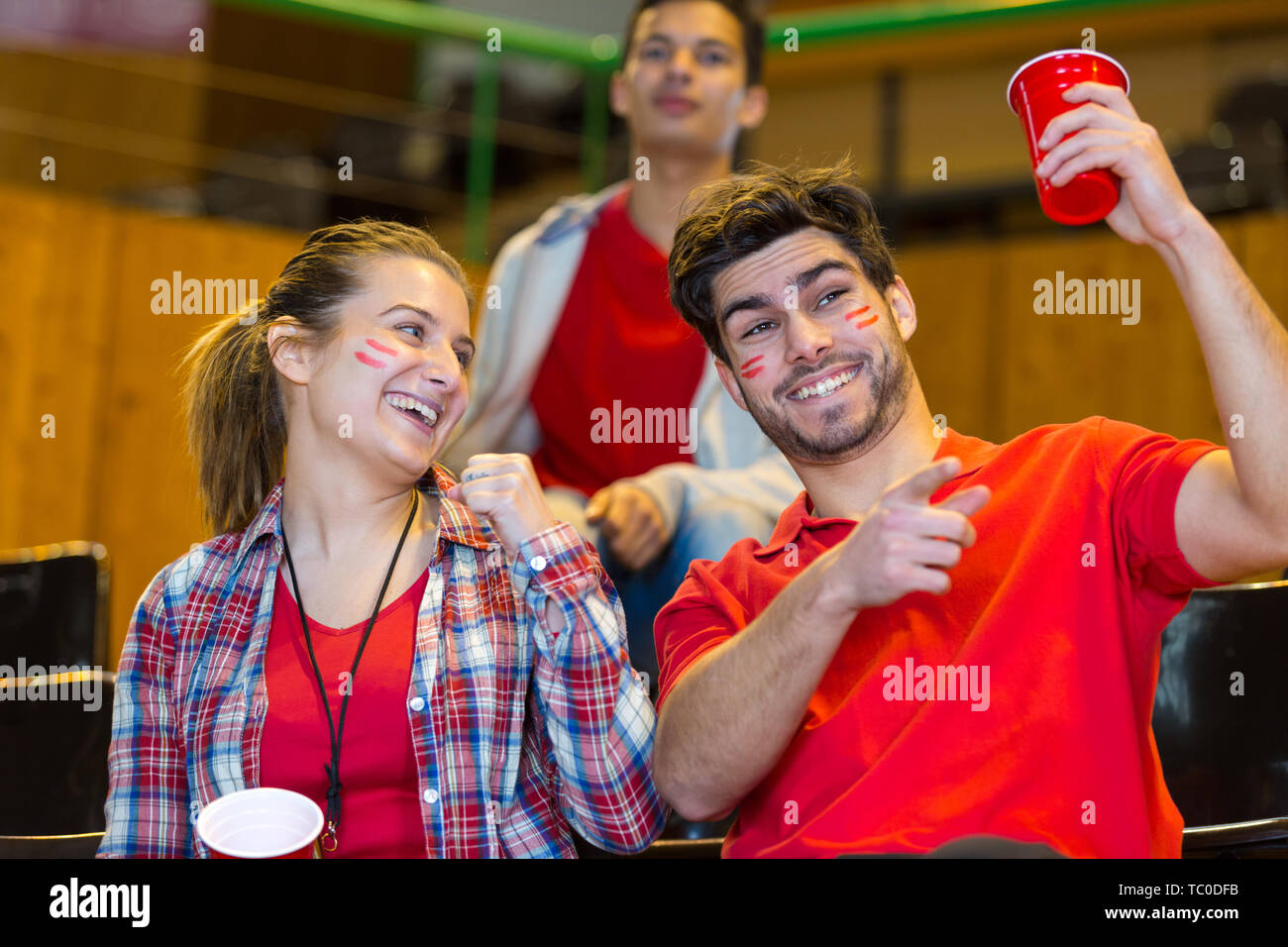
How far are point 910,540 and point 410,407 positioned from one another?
0.65m

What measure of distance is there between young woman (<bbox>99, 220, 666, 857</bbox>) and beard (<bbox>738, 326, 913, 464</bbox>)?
0.78 feet

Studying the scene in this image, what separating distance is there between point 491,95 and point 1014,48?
6.30 ft

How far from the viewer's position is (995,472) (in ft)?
4.53

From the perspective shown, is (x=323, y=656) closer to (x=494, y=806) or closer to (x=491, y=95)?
(x=494, y=806)

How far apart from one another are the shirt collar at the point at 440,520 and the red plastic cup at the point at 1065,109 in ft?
2.27

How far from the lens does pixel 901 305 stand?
154 centimetres

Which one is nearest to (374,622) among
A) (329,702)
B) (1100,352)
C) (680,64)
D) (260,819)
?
(329,702)

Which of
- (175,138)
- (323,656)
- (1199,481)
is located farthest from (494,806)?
(175,138)

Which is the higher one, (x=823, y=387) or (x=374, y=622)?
(x=823, y=387)

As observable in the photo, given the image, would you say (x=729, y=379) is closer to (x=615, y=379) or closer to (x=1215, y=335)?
(x=1215, y=335)

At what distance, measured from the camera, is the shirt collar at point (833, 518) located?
55.9 inches

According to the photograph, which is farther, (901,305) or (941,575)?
(901,305)

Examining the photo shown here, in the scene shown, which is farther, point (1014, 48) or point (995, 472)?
point (1014, 48)
